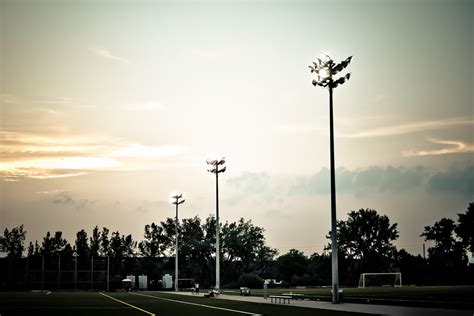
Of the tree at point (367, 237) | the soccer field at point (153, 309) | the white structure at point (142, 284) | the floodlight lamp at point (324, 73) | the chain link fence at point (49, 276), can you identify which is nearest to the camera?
the soccer field at point (153, 309)

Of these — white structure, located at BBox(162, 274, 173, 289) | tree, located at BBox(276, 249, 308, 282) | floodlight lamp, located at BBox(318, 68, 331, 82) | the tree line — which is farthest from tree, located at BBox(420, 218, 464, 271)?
floodlight lamp, located at BBox(318, 68, 331, 82)

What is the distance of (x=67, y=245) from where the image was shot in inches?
5856

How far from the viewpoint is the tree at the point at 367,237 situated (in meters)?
123

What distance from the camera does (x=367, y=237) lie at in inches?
4936

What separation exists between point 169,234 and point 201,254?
17.4m

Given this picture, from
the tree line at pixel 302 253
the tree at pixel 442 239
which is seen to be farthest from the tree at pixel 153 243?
the tree at pixel 442 239

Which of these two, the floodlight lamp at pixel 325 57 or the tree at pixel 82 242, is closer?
the floodlight lamp at pixel 325 57

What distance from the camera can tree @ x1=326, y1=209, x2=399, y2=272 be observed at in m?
123

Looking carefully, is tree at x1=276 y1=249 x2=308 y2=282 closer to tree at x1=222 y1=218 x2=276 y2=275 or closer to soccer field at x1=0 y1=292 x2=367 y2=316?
tree at x1=222 y1=218 x2=276 y2=275

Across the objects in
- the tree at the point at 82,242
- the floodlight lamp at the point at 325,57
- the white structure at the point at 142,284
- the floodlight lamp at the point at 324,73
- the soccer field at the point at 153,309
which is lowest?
the white structure at the point at 142,284

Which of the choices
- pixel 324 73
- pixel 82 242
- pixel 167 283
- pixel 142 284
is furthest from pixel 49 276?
pixel 324 73

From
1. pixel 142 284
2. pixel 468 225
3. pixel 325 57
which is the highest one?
pixel 325 57

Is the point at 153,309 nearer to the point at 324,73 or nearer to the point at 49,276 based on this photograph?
the point at 324,73

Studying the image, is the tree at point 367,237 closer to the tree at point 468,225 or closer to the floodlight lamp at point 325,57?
the tree at point 468,225
